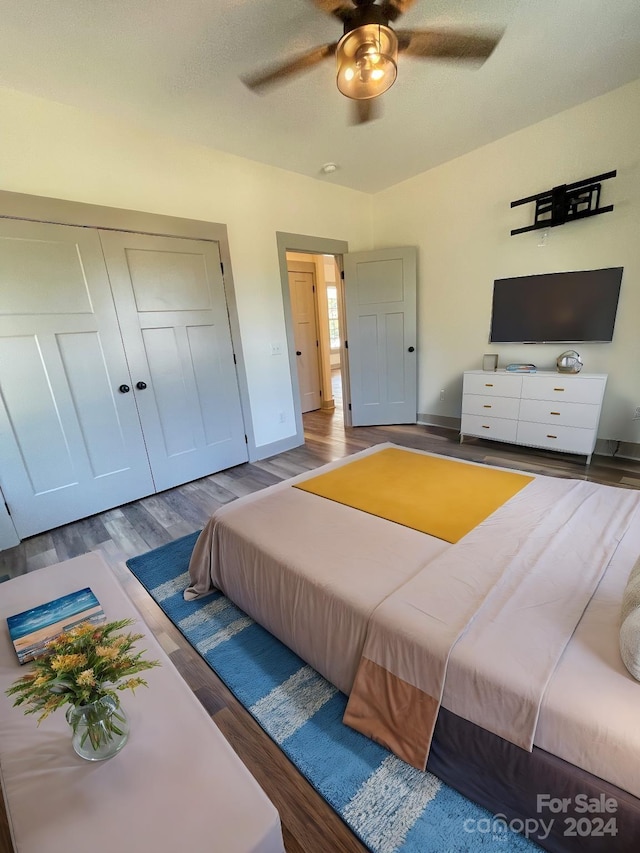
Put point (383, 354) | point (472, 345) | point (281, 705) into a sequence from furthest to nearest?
1. point (383, 354)
2. point (472, 345)
3. point (281, 705)

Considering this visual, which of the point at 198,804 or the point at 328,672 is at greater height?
the point at 198,804

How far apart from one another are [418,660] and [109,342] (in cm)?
279

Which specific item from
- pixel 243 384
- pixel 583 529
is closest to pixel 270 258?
pixel 243 384

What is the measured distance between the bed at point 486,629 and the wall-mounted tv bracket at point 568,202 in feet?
8.34

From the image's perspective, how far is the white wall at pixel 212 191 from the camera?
2.25 meters

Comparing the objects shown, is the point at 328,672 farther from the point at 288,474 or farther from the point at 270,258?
the point at 270,258

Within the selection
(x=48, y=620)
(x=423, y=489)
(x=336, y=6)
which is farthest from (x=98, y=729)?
(x=336, y=6)

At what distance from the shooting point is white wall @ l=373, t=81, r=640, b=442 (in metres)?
2.81

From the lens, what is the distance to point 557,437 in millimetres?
3184

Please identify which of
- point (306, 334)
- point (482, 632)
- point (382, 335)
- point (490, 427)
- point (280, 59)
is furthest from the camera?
point (306, 334)

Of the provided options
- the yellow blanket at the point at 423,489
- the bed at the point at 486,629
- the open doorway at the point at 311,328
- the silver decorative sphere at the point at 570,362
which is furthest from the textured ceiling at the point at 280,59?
the bed at the point at 486,629

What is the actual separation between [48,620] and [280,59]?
2.94m

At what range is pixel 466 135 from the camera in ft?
10.2

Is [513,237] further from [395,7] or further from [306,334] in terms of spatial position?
[306,334]
